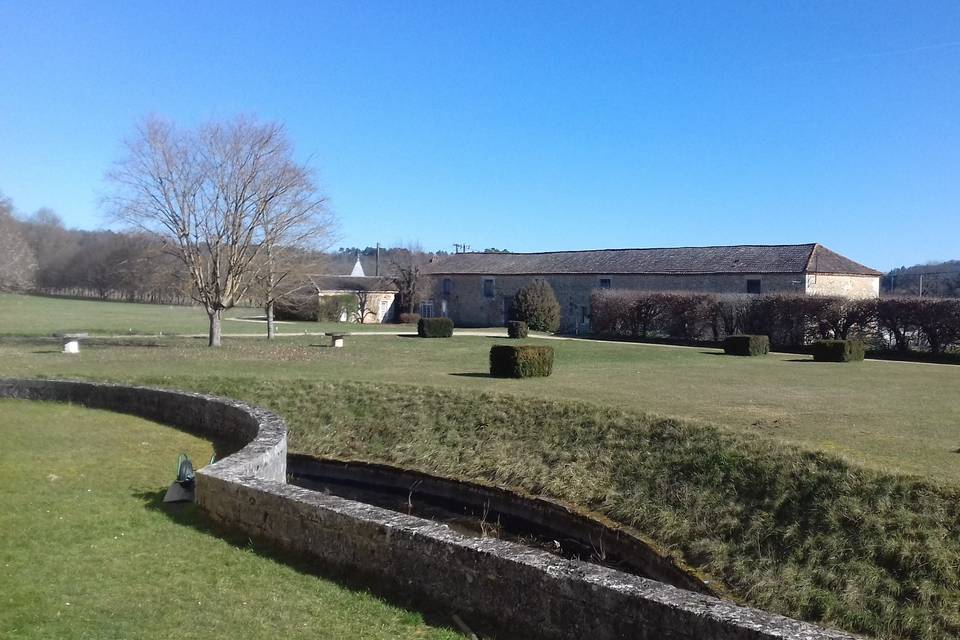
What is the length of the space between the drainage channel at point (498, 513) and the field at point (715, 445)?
313mm

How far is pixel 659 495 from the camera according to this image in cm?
1084

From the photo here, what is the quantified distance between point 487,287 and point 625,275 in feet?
32.8

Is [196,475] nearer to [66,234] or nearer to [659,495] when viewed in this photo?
[659,495]

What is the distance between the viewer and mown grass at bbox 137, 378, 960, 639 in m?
7.66

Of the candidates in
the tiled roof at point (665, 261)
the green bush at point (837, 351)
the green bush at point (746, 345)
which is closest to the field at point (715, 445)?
the green bush at point (837, 351)

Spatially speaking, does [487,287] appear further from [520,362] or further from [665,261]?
[520,362]

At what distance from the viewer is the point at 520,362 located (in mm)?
19328

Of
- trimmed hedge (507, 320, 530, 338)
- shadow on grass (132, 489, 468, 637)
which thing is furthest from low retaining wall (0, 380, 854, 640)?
trimmed hedge (507, 320, 530, 338)

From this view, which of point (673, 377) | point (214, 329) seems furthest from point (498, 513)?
point (214, 329)

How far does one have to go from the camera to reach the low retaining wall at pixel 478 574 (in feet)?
14.2

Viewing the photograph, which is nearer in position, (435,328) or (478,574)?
(478,574)

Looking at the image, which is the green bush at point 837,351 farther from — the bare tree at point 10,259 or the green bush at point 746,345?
the bare tree at point 10,259

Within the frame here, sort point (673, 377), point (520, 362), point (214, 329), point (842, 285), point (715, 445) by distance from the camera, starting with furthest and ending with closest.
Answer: point (842, 285) → point (214, 329) → point (673, 377) → point (520, 362) → point (715, 445)

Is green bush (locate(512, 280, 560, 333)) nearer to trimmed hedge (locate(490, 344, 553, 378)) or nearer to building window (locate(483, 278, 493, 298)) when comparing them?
building window (locate(483, 278, 493, 298))
